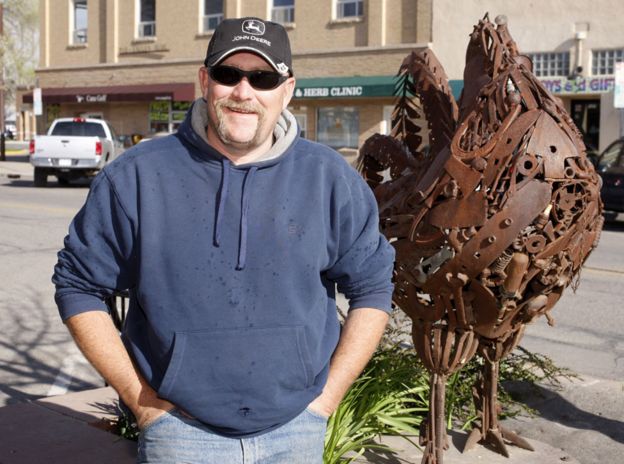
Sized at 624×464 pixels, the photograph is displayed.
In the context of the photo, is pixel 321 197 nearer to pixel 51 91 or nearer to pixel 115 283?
pixel 115 283

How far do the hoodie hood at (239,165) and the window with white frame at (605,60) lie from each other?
25.6 meters

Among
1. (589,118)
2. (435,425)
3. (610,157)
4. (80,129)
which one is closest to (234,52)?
(435,425)

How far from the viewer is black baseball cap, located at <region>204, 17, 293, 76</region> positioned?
7.88 ft

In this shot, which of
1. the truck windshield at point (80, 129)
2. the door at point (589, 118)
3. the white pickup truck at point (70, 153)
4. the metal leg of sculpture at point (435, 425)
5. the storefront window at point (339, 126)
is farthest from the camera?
the storefront window at point (339, 126)

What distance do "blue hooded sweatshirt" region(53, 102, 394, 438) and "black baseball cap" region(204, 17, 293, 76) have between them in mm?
227

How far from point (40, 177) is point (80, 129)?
1.64 m

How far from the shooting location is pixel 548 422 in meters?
5.24

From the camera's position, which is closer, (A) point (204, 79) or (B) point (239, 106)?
(B) point (239, 106)

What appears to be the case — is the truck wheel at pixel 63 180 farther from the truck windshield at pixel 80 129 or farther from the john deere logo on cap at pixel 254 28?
the john deere logo on cap at pixel 254 28

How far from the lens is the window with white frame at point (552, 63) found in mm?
27016

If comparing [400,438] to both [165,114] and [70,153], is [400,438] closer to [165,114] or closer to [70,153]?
[70,153]

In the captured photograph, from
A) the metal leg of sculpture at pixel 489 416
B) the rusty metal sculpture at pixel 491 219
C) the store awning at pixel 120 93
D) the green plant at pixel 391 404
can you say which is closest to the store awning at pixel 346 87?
the store awning at pixel 120 93

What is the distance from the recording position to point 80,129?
2330 cm

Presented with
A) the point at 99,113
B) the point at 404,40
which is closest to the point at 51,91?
the point at 99,113
